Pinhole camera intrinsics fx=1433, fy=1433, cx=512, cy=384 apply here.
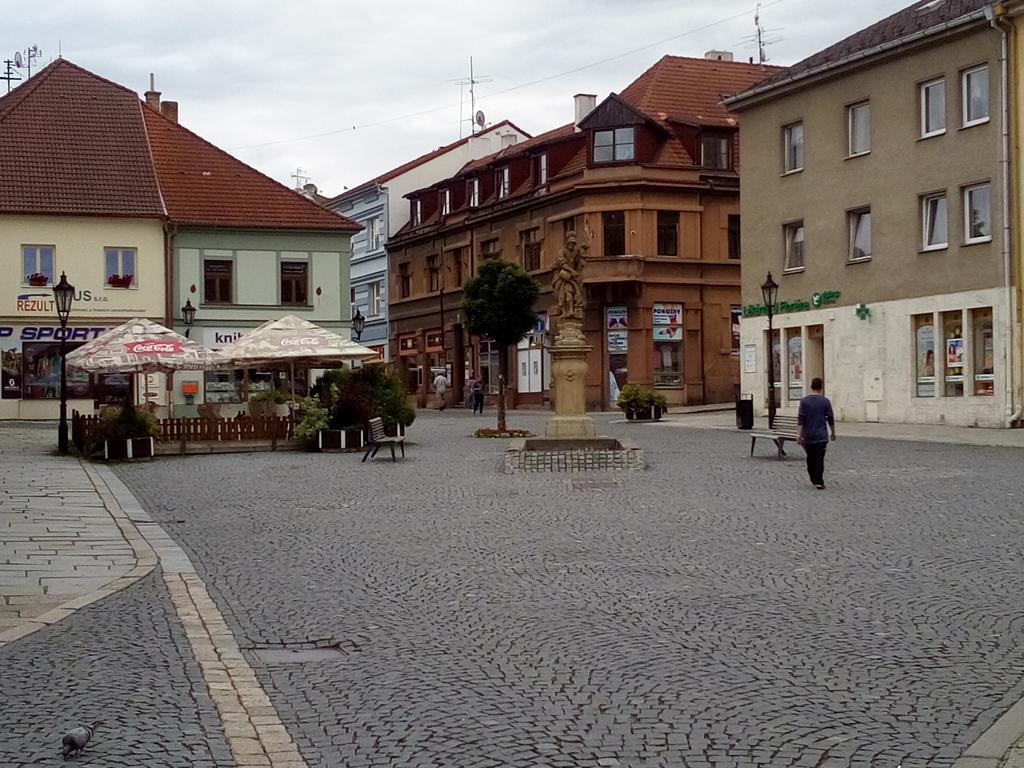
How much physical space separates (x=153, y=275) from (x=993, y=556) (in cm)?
3914

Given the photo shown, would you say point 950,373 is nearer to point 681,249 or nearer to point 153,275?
point 681,249

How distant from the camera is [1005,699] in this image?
6711 millimetres

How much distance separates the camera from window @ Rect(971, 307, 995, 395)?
33344 mm

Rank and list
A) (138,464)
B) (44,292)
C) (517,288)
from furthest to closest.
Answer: (44,292) → (517,288) → (138,464)

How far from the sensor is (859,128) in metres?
38.0

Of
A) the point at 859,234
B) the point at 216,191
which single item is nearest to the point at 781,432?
the point at 859,234

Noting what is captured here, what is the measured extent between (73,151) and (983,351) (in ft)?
99.2

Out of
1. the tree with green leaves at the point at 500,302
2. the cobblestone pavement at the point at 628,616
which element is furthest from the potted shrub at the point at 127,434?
the tree with green leaves at the point at 500,302

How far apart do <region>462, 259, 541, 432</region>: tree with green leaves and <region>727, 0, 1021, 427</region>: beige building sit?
312 inches

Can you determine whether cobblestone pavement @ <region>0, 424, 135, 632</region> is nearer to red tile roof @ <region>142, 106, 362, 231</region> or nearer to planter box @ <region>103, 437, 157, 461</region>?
planter box @ <region>103, 437, 157, 461</region>

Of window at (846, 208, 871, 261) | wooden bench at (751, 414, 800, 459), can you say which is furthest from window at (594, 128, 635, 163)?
wooden bench at (751, 414, 800, 459)

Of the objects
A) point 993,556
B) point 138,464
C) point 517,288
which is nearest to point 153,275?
point 517,288

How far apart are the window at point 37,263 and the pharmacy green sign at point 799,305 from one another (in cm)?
2207

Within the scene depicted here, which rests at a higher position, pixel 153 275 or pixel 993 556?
pixel 153 275
